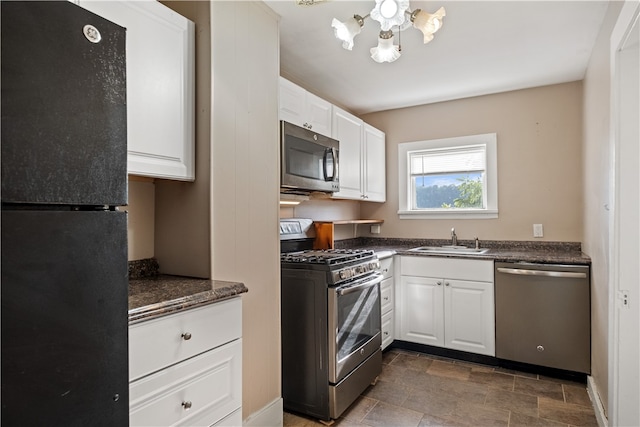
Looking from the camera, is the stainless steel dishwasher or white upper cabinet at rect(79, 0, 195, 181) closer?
white upper cabinet at rect(79, 0, 195, 181)

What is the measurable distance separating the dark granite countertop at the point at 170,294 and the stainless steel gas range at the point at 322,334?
2.26 feet

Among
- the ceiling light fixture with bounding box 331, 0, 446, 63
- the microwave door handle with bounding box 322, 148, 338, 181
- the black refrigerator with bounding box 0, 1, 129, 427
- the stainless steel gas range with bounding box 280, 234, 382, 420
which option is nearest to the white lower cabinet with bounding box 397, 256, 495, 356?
the stainless steel gas range with bounding box 280, 234, 382, 420

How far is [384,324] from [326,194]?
1.22 metres

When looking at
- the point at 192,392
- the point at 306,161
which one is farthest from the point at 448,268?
the point at 192,392

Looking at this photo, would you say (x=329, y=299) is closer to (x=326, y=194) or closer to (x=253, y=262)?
(x=253, y=262)

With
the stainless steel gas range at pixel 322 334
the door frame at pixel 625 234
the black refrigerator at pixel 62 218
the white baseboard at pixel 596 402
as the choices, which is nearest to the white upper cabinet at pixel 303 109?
the stainless steel gas range at pixel 322 334

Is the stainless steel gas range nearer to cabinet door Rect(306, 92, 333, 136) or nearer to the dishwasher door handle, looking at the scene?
cabinet door Rect(306, 92, 333, 136)

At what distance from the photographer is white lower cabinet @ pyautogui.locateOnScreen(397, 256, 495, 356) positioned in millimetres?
3008

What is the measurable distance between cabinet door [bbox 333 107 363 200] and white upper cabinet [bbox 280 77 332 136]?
0.56 feet

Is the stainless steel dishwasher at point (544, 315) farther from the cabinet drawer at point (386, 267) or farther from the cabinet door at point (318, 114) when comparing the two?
the cabinet door at point (318, 114)

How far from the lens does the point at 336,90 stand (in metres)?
3.43

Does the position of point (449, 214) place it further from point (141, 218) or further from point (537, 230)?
point (141, 218)

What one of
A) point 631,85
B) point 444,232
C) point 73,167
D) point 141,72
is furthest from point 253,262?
point 444,232

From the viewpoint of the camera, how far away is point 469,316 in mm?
3061
